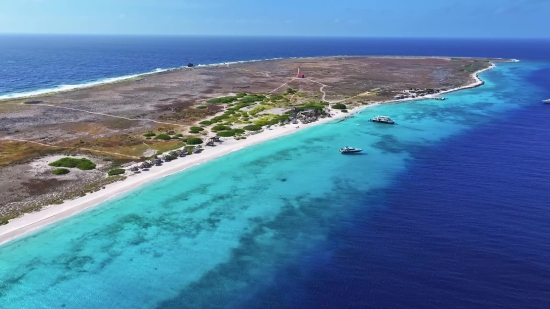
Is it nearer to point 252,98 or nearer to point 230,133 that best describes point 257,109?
point 252,98

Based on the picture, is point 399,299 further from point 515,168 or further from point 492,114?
point 492,114

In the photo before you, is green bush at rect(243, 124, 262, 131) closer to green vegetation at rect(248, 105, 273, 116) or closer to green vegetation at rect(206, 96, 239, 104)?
green vegetation at rect(248, 105, 273, 116)

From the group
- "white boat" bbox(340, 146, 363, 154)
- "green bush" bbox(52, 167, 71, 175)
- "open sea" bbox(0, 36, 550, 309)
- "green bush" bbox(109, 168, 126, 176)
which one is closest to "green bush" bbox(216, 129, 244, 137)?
"open sea" bbox(0, 36, 550, 309)

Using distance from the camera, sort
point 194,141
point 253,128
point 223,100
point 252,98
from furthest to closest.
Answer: point 252,98
point 223,100
point 253,128
point 194,141

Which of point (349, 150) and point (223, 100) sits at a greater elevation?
point (223, 100)

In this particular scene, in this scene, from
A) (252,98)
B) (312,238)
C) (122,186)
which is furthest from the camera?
(252,98)

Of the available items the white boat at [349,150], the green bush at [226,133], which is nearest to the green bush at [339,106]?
the white boat at [349,150]

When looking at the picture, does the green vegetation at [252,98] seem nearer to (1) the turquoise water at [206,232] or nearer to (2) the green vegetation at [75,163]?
(1) the turquoise water at [206,232]

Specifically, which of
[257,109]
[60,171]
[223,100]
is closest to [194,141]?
[60,171]
